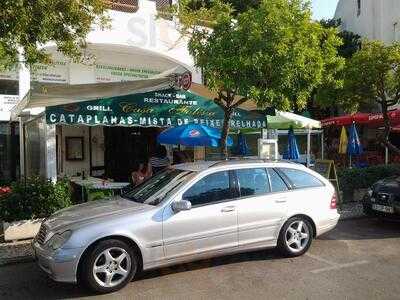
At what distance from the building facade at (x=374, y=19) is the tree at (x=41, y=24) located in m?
18.4

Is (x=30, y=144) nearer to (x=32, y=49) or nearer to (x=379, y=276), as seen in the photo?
(x=32, y=49)

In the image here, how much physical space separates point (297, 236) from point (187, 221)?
1.96m

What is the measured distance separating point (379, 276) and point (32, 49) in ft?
20.2

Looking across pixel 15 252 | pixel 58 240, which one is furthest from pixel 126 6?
pixel 58 240

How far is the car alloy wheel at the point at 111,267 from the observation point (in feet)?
19.7

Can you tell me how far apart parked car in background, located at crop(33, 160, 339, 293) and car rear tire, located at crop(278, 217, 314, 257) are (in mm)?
15

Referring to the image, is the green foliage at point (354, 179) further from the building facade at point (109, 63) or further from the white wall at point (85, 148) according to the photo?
the white wall at point (85, 148)

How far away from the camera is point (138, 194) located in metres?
7.29

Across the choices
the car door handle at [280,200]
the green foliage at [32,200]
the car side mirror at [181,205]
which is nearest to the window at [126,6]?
the green foliage at [32,200]

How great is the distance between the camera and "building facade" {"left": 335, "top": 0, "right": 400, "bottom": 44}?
24141 millimetres

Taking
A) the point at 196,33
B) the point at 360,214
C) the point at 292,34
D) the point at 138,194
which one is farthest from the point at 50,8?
the point at 360,214

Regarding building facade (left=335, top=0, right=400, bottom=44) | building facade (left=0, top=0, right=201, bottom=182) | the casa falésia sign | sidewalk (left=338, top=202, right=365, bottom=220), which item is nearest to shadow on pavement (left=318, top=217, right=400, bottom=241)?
sidewalk (left=338, top=202, right=365, bottom=220)

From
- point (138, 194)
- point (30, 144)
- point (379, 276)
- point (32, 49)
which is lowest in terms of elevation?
point (379, 276)

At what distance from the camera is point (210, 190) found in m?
6.96
